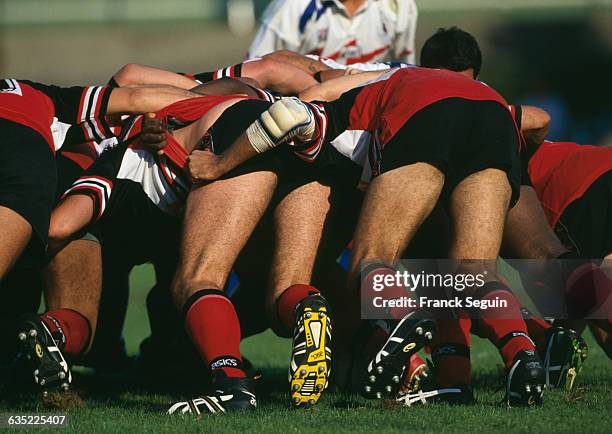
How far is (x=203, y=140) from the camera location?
5234 mm

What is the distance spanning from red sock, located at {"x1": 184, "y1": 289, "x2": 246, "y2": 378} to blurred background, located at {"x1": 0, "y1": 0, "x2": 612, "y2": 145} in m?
17.6

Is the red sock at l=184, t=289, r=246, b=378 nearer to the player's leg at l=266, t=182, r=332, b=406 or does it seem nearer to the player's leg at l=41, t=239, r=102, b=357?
the player's leg at l=266, t=182, r=332, b=406

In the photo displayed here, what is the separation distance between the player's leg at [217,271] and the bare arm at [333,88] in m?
0.84

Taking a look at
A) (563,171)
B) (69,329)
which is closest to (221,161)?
(69,329)

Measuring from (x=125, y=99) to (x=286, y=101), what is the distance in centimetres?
96

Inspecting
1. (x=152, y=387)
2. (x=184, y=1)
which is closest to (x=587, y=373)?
(x=152, y=387)

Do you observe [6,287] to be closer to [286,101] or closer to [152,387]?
[152,387]

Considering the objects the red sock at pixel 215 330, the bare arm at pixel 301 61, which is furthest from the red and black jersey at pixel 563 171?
the red sock at pixel 215 330

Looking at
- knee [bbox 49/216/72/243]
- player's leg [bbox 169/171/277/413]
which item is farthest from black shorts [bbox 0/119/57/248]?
player's leg [bbox 169/171/277/413]

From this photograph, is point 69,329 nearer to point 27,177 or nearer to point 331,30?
point 27,177

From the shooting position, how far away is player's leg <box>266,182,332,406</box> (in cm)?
440

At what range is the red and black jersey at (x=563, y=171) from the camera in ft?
19.1

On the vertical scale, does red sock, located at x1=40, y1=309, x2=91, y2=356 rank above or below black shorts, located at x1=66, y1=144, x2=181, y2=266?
below

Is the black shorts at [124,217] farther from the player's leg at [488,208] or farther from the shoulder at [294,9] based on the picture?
the shoulder at [294,9]
